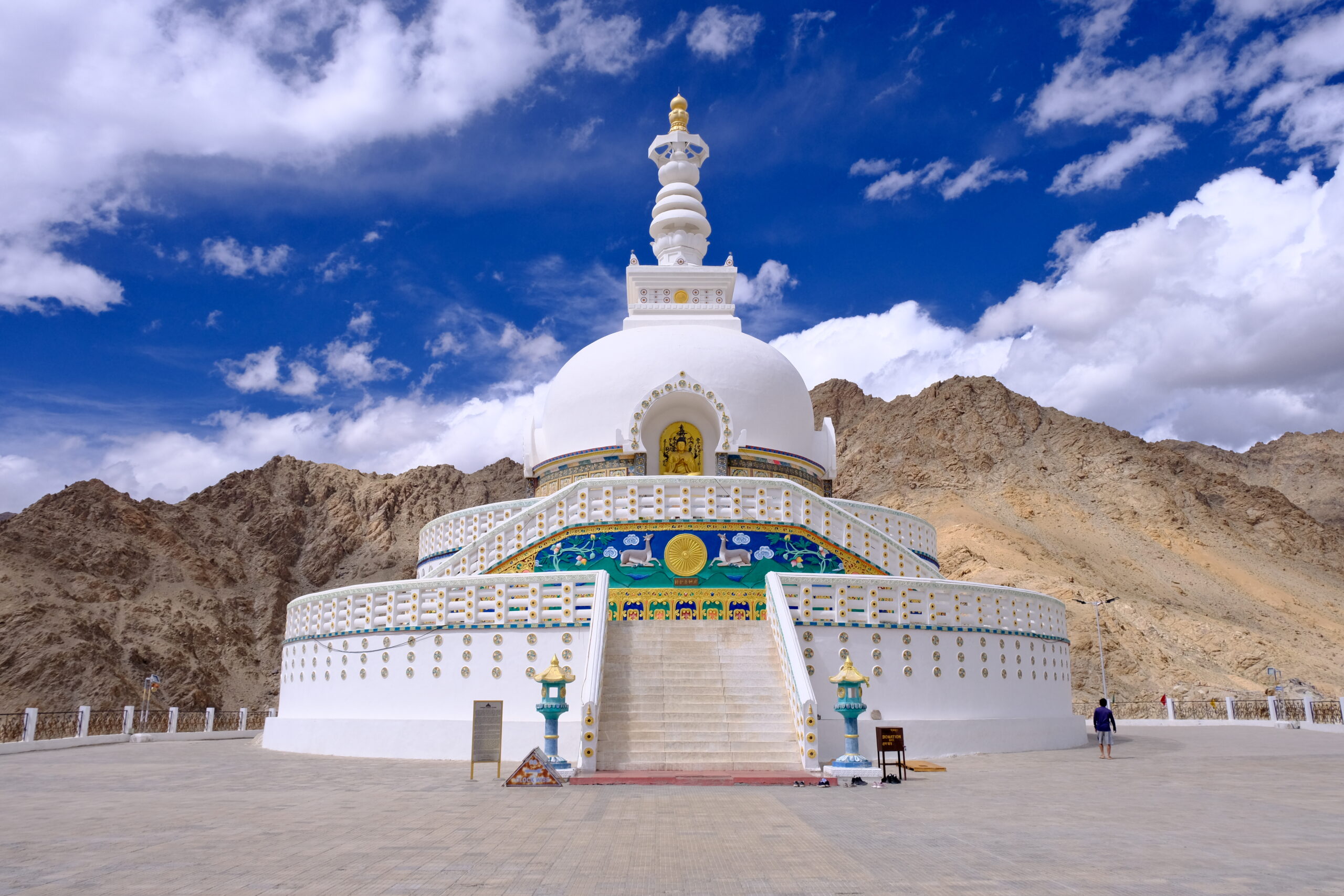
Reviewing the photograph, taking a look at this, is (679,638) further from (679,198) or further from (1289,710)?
(1289,710)

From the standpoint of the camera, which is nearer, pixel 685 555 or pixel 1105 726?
pixel 1105 726

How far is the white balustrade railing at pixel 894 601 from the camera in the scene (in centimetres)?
1612

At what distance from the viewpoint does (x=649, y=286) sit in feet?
90.7

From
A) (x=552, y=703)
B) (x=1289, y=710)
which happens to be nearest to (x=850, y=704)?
(x=552, y=703)

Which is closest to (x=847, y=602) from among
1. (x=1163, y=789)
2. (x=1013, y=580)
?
Answer: (x=1163, y=789)

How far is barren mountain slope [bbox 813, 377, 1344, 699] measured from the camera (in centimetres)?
5166

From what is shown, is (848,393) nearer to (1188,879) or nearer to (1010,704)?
(1010,704)

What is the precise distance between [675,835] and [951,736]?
9279 mm

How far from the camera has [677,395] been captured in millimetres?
23172

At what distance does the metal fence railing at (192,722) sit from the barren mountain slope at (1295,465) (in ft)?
321

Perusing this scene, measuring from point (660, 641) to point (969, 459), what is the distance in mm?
63939

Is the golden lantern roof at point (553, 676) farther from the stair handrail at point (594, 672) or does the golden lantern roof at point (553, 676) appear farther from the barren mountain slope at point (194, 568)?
the barren mountain slope at point (194, 568)

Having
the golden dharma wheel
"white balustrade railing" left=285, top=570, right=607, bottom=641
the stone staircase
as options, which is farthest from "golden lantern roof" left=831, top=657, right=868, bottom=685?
the golden dharma wheel

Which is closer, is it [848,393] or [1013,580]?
[1013,580]
